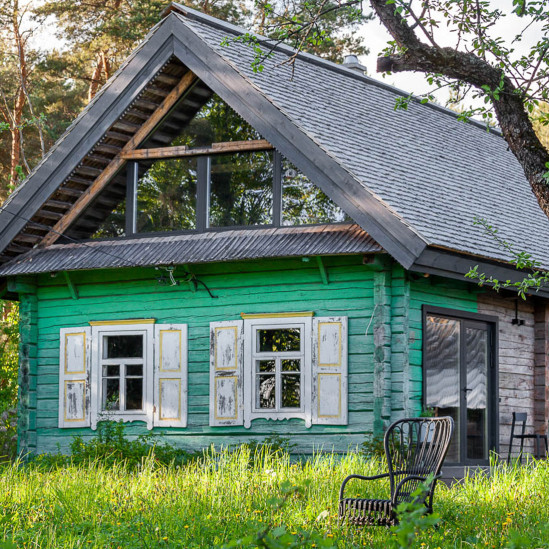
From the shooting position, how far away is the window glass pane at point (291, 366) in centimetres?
1174

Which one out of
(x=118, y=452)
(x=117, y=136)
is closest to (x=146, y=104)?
(x=117, y=136)

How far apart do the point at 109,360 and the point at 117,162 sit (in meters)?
2.82

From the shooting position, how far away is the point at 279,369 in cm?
1175

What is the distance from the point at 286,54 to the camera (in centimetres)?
1510

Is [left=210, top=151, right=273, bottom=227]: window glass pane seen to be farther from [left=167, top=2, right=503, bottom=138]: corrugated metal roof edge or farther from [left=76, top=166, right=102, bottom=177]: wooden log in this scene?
[left=76, top=166, right=102, bottom=177]: wooden log

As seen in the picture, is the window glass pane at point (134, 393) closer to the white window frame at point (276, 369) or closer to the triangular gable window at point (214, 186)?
the white window frame at point (276, 369)

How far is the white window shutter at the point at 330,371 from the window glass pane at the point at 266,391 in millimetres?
608

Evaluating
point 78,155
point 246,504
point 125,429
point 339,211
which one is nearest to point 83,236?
point 78,155

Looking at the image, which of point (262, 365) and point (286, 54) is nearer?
point (262, 365)

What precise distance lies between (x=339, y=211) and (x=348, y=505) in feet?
18.1

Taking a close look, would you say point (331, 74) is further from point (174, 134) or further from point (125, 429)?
point (125, 429)

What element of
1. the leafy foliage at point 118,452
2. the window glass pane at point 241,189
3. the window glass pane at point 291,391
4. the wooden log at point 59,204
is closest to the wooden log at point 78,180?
the wooden log at point 59,204

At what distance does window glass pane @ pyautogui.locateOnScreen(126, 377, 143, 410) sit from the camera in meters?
12.7

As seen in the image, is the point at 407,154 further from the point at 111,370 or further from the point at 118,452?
the point at 118,452
